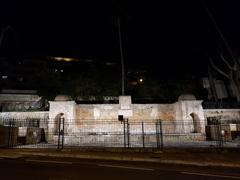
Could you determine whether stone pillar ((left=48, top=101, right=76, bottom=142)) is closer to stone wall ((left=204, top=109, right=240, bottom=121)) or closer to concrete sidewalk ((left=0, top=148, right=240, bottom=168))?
concrete sidewalk ((left=0, top=148, right=240, bottom=168))

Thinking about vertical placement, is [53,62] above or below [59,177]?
above

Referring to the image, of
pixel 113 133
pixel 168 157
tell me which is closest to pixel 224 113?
pixel 113 133

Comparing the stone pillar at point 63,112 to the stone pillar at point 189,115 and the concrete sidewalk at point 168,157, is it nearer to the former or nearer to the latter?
the concrete sidewalk at point 168,157

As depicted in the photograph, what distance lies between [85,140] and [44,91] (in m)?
12.5

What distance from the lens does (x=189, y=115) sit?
76.1 feet

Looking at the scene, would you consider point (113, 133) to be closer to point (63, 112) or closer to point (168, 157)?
point (63, 112)

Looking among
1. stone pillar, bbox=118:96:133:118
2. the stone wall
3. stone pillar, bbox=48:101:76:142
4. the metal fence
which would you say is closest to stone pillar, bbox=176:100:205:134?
the metal fence

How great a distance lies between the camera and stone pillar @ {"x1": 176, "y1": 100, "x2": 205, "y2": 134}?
22875mm

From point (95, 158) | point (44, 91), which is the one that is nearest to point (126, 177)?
point (95, 158)

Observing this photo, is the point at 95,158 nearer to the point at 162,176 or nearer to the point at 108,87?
the point at 162,176

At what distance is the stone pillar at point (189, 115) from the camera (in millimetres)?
22875

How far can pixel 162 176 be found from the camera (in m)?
7.75

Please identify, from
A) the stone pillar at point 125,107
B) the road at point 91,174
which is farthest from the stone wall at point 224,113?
the road at point 91,174

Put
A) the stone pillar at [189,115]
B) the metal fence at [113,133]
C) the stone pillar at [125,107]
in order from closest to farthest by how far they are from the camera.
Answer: the metal fence at [113,133], the stone pillar at [189,115], the stone pillar at [125,107]
